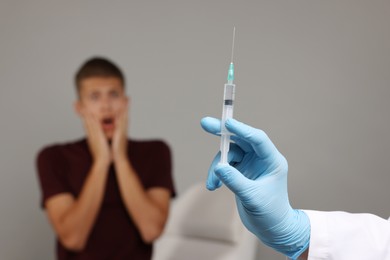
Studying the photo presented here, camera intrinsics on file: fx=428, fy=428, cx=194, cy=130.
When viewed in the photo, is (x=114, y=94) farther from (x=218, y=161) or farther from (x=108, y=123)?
(x=218, y=161)

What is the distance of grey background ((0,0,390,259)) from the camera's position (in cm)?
168

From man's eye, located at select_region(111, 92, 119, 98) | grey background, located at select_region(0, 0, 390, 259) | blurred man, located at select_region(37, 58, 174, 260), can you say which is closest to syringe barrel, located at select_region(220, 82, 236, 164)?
grey background, located at select_region(0, 0, 390, 259)

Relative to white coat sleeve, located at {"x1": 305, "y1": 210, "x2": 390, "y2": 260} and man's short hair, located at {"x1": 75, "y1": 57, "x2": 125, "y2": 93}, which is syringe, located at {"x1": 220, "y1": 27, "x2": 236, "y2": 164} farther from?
man's short hair, located at {"x1": 75, "y1": 57, "x2": 125, "y2": 93}

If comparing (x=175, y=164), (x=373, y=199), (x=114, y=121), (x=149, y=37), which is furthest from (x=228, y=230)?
(x=149, y=37)

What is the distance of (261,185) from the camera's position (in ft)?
2.70

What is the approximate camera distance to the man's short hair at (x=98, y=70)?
207cm

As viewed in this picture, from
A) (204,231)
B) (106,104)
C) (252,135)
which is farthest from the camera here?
(106,104)

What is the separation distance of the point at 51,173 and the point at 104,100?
41cm

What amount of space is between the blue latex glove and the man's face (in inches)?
48.3

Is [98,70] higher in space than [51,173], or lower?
higher

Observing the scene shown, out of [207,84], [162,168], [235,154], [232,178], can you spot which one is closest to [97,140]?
[162,168]

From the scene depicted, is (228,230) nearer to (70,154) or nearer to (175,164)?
(175,164)

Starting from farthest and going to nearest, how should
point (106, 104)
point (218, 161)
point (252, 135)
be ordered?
1. point (106, 104)
2. point (218, 161)
3. point (252, 135)

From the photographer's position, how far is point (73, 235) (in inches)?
75.5
